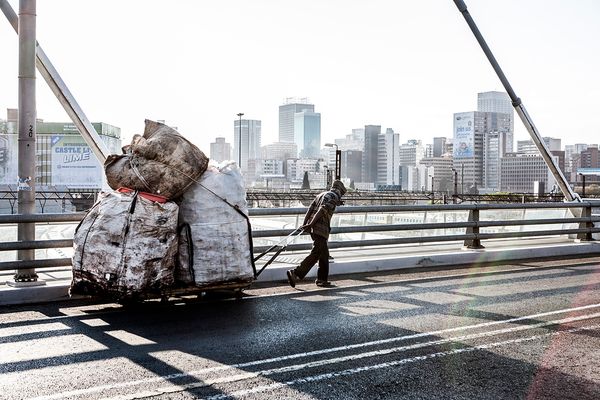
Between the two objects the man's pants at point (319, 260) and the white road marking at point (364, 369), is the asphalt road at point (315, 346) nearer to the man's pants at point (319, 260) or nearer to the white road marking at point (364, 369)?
the white road marking at point (364, 369)

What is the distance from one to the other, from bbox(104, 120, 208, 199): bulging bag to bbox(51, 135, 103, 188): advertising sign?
72.9 meters

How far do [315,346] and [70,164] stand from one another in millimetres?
77913

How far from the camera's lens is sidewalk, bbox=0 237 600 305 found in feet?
28.7

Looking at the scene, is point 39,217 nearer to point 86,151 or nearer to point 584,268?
point 584,268

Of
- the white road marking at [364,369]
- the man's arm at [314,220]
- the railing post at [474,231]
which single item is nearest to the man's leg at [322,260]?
the man's arm at [314,220]

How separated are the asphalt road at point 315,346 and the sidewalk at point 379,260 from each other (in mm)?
474

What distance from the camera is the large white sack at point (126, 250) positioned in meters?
7.66

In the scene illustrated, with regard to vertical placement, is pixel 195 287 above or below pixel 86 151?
below

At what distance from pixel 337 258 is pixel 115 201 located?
212 inches

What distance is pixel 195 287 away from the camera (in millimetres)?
8211

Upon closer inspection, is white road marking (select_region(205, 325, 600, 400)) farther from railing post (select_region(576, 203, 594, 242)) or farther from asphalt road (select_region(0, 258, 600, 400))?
railing post (select_region(576, 203, 594, 242))

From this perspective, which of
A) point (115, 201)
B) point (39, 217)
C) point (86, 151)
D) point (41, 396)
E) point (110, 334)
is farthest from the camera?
point (86, 151)

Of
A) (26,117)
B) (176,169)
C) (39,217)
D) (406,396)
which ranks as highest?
(26,117)

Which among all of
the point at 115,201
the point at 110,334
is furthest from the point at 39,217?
the point at 110,334
